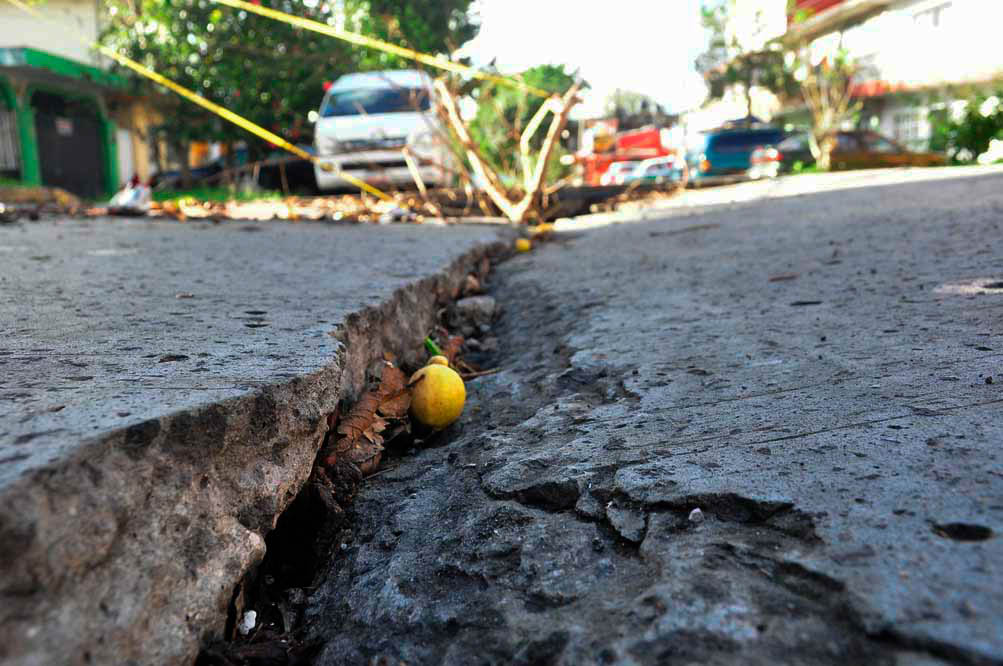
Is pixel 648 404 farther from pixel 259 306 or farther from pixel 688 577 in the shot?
pixel 259 306

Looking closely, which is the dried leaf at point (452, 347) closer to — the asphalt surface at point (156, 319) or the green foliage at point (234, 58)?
the asphalt surface at point (156, 319)

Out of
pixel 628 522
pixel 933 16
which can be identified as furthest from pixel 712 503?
pixel 933 16

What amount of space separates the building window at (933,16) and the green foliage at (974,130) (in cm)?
682

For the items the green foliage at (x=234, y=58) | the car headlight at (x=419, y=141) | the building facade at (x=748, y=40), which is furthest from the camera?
the building facade at (x=748, y=40)

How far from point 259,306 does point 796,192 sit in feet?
17.4

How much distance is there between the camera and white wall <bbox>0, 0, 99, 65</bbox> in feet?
48.6

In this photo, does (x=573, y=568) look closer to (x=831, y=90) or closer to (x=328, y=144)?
(x=328, y=144)

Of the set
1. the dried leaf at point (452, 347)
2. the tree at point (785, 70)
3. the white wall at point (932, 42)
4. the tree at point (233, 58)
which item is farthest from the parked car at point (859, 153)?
the dried leaf at point (452, 347)

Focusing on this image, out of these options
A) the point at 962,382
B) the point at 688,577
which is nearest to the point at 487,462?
the point at 688,577

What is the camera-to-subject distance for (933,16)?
63.2 ft

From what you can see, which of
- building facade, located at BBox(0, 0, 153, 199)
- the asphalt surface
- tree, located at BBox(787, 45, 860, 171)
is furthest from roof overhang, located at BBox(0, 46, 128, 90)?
tree, located at BBox(787, 45, 860, 171)

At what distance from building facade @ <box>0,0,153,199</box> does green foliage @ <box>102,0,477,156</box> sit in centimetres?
124

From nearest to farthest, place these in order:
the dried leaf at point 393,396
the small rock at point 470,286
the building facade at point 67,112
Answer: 1. the dried leaf at point 393,396
2. the small rock at point 470,286
3. the building facade at point 67,112

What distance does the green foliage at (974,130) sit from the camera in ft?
40.5
